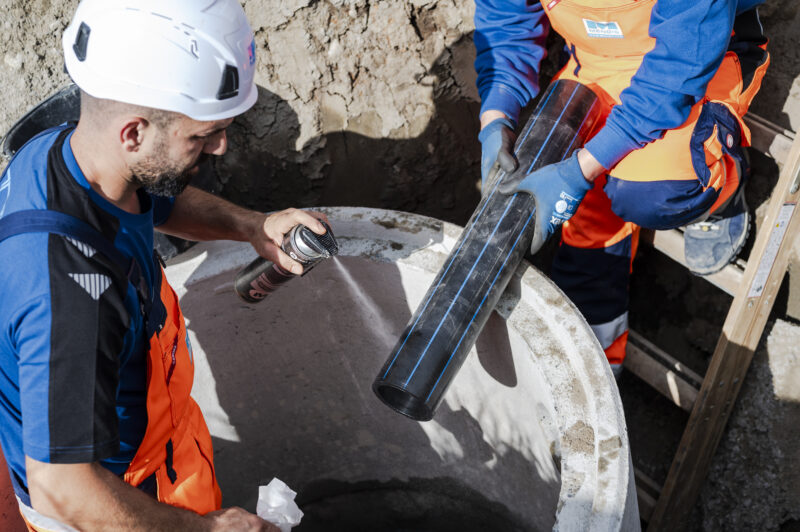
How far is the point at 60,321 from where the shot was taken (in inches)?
47.8

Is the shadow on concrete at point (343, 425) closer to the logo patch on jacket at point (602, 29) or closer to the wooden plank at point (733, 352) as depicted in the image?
the wooden plank at point (733, 352)

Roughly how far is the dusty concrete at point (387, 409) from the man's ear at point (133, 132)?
2.72 feet

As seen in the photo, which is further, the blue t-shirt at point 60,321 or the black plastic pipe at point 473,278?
the black plastic pipe at point 473,278

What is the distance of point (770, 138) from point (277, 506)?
1.76 m

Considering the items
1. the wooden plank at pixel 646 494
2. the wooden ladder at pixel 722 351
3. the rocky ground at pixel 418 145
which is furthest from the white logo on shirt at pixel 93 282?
the wooden plank at pixel 646 494

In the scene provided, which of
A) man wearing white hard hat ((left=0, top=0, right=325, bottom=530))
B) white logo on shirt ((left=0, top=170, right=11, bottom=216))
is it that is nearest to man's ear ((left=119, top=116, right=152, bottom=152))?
man wearing white hard hat ((left=0, top=0, right=325, bottom=530))

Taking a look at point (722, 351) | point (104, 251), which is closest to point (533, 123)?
point (722, 351)

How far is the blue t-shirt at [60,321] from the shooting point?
47.5 inches

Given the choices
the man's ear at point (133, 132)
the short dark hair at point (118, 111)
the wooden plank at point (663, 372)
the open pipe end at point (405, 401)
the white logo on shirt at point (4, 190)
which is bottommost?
the wooden plank at point (663, 372)

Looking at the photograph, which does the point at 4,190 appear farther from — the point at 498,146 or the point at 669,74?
the point at 669,74

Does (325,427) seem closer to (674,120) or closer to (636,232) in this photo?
(636,232)

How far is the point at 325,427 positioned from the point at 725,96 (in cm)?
180

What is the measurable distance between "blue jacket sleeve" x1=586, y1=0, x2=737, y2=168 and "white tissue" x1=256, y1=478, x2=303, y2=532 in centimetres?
121

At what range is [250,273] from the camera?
1.97m
